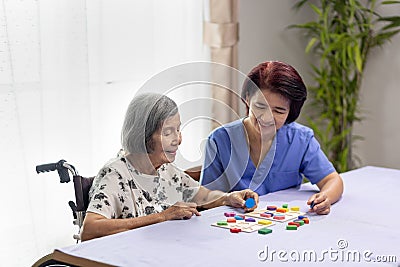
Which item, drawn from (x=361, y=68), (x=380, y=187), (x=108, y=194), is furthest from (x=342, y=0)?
(x=108, y=194)

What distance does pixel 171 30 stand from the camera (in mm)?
3775

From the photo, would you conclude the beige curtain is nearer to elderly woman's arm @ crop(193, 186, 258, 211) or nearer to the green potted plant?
the green potted plant

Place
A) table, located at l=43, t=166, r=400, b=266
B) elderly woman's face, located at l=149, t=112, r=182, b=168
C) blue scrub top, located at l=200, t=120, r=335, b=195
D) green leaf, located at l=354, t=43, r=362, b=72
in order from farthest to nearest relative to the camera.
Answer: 1. green leaf, located at l=354, t=43, r=362, b=72
2. blue scrub top, located at l=200, t=120, r=335, b=195
3. elderly woman's face, located at l=149, t=112, r=182, b=168
4. table, located at l=43, t=166, r=400, b=266

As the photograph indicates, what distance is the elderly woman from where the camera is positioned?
7.45 feet

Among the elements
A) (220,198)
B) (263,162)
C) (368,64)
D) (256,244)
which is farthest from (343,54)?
(256,244)

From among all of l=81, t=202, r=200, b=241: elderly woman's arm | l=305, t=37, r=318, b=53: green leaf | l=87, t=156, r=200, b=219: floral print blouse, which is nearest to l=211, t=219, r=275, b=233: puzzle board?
l=81, t=202, r=200, b=241: elderly woman's arm

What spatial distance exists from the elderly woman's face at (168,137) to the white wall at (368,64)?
1957 mm

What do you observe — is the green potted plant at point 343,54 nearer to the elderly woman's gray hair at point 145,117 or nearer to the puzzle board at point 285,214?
the puzzle board at point 285,214

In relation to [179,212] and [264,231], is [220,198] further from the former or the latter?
[264,231]

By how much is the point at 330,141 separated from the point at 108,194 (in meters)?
2.40

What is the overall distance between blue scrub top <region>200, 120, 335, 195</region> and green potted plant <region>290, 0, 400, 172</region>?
1.43 metres

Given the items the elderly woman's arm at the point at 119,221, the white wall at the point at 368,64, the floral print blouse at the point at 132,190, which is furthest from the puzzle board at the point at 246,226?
the white wall at the point at 368,64

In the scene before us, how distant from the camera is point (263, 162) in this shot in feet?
9.32

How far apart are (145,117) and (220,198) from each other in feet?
1.64
